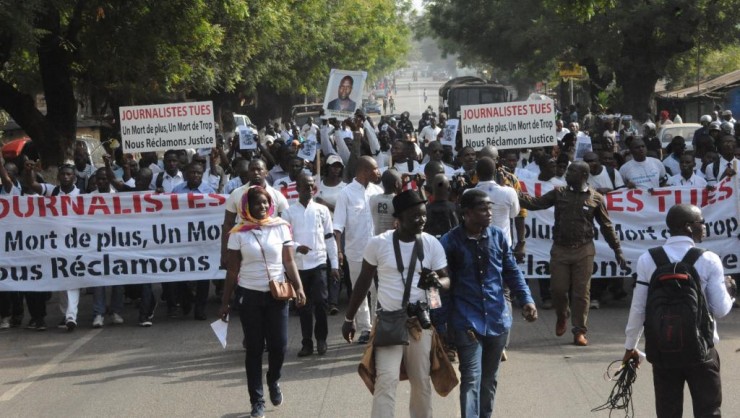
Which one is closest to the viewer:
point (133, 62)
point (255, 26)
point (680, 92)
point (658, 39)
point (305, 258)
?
point (305, 258)

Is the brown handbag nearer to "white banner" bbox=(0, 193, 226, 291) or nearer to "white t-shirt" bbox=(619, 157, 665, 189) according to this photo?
"white banner" bbox=(0, 193, 226, 291)

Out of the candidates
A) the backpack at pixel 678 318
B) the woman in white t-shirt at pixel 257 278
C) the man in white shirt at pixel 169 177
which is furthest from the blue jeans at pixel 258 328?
the man in white shirt at pixel 169 177

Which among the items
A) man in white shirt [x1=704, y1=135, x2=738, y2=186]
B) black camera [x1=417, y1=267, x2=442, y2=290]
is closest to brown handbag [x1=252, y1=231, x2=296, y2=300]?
black camera [x1=417, y1=267, x2=442, y2=290]

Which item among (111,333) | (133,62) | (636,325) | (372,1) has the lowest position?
(111,333)

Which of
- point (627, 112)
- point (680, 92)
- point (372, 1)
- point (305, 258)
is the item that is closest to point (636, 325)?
point (305, 258)

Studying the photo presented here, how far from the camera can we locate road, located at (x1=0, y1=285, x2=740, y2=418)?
7.96 meters

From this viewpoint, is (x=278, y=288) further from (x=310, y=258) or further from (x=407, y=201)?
(x=310, y=258)

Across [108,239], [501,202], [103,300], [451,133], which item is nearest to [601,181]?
[501,202]

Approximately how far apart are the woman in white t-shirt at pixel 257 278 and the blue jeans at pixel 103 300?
4.28 m

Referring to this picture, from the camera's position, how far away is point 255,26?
23812 mm

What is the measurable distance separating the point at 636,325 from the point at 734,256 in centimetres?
636

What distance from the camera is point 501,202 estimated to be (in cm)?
913

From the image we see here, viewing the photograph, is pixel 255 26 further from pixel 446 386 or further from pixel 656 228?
pixel 446 386

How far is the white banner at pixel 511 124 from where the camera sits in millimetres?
14203
